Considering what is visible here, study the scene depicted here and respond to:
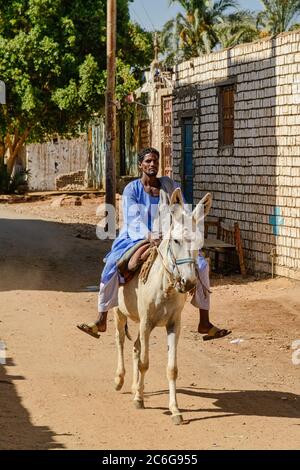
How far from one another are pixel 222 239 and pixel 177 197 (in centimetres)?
1178

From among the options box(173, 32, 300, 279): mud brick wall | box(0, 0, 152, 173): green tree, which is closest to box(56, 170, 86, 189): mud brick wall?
box(0, 0, 152, 173): green tree

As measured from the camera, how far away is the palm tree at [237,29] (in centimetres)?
5403

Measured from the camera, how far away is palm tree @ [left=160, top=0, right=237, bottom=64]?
183ft

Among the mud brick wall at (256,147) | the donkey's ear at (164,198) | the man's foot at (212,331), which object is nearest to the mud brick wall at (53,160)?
the mud brick wall at (256,147)

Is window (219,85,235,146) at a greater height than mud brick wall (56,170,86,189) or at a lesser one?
greater

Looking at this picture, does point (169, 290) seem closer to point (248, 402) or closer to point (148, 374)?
point (248, 402)

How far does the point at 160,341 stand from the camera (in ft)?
43.5

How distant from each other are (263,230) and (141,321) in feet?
32.0

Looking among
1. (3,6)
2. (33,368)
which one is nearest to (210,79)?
(33,368)

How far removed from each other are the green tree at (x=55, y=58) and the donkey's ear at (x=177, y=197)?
83.3ft

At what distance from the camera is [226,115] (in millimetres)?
20344

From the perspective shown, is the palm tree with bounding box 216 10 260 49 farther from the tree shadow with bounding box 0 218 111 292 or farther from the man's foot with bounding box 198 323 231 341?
the man's foot with bounding box 198 323 231 341

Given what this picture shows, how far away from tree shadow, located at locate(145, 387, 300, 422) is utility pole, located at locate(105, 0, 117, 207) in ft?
46.9

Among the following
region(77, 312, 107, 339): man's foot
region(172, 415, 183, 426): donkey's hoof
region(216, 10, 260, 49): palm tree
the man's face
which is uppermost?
region(216, 10, 260, 49): palm tree
